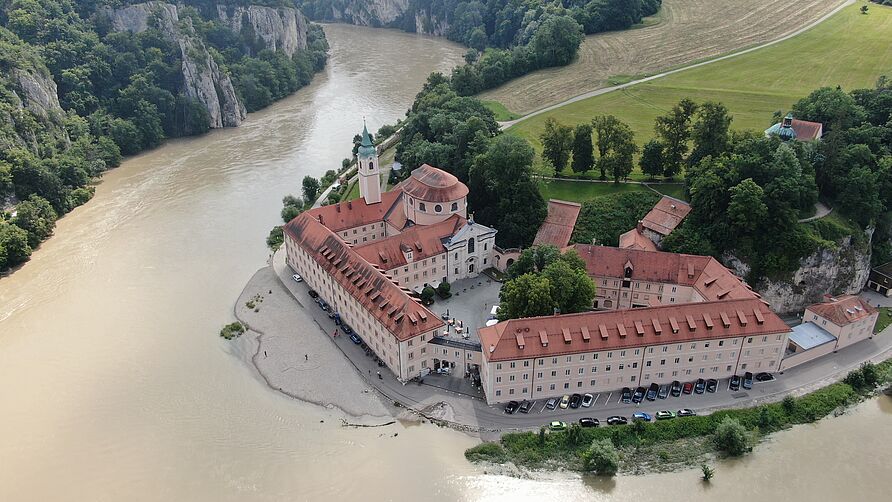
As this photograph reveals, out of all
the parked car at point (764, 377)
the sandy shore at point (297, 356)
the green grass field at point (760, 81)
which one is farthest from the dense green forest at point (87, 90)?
the parked car at point (764, 377)

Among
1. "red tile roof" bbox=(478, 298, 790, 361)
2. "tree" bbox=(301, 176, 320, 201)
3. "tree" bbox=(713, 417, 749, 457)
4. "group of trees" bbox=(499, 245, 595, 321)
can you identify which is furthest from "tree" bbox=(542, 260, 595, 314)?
"tree" bbox=(301, 176, 320, 201)

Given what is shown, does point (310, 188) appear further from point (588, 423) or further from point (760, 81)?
point (760, 81)

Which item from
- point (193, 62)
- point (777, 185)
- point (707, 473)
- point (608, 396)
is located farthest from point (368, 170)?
point (193, 62)

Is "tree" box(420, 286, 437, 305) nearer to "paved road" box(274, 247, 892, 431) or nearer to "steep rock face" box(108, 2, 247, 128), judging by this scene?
"paved road" box(274, 247, 892, 431)

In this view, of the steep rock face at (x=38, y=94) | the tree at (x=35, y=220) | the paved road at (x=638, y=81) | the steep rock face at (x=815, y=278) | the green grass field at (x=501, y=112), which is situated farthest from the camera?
the green grass field at (x=501, y=112)

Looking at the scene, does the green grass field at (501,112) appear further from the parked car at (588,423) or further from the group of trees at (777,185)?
the parked car at (588,423)

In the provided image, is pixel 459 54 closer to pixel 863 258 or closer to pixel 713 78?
pixel 713 78
